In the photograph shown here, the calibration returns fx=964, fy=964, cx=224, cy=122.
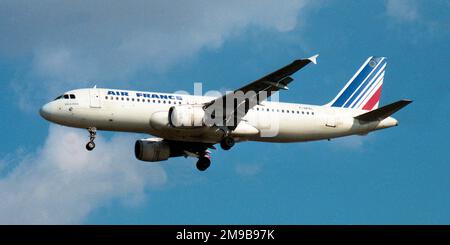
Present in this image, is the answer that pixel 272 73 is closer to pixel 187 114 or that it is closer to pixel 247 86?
pixel 247 86

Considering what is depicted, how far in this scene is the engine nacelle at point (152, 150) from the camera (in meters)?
66.1

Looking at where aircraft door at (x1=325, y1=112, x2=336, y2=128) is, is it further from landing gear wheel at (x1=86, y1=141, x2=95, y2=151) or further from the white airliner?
landing gear wheel at (x1=86, y1=141, x2=95, y2=151)

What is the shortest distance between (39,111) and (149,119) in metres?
7.04

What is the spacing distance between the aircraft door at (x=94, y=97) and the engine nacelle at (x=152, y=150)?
24.7 ft

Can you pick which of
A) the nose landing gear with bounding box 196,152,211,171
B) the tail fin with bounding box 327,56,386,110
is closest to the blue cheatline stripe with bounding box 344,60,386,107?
the tail fin with bounding box 327,56,386,110

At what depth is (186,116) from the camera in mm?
59281

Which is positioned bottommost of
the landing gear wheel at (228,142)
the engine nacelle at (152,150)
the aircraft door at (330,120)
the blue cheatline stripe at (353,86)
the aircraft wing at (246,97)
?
the landing gear wheel at (228,142)

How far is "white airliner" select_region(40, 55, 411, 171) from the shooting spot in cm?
5909

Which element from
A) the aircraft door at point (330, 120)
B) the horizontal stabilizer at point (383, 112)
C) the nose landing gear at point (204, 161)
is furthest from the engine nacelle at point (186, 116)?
the horizontal stabilizer at point (383, 112)

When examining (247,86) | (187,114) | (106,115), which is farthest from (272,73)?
(106,115)

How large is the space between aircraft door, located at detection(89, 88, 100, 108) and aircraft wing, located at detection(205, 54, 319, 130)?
6736 millimetres

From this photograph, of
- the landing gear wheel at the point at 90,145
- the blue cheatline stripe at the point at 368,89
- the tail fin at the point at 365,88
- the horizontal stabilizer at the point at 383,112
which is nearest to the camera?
the landing gear wheel at the point at 90,145

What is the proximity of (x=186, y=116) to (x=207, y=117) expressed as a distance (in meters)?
1.64

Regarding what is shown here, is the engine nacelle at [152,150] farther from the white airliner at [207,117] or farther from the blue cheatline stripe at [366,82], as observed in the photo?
the blue cheatline stripe at [366,82]
